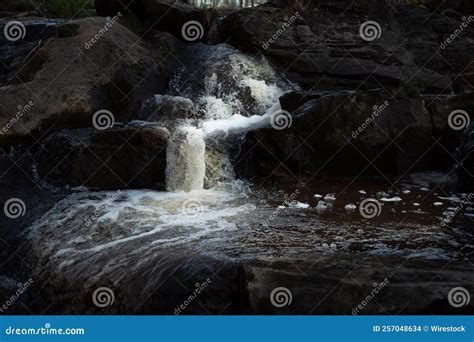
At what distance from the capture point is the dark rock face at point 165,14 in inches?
577

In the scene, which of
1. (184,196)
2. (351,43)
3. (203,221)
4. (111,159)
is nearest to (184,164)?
(184,196)

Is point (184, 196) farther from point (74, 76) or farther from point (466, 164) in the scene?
point (466, 164)

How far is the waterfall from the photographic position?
9.01m

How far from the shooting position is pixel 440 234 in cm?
611

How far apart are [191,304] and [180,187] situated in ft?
14.5

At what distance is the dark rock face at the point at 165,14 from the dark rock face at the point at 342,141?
22.1 ft

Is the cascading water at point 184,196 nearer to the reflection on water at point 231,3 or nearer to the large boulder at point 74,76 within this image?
the large boulder at point 74,76

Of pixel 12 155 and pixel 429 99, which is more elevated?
pixel 429 99

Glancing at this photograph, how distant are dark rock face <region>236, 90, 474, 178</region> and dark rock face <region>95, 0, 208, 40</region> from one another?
22.1 ft

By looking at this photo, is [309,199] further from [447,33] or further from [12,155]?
[447,33]

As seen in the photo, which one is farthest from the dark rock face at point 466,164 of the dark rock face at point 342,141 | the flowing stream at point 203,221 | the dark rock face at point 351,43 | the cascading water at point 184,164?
the cascading water at point 184,164

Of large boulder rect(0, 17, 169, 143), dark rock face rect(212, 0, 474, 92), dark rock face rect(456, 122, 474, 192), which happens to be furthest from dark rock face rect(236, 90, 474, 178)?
large boulder rect(0, 17, 169, 143)

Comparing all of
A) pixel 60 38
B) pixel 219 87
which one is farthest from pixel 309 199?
pixel 60 38

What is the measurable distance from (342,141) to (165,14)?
8.03 metres
